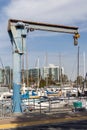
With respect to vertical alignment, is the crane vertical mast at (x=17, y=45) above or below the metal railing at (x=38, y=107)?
above

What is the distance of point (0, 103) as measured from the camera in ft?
86.6

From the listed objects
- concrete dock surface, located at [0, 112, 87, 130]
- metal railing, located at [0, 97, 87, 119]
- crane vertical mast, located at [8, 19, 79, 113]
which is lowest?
concrete dock surface, located at [0, 112, 87, 130]

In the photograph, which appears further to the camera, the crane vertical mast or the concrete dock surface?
the crane vertical mast

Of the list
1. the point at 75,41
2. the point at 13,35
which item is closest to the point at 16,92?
the point at 13,35

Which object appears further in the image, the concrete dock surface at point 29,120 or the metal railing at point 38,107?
the metal railing at point 38,107

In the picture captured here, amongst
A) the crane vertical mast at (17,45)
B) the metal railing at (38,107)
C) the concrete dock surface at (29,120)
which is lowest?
the concrete dock surface at (29,120)

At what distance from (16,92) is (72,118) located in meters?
4.59

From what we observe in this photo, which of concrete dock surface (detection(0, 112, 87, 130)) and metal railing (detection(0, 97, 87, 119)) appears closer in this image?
concrete dock surface (detection(0, 112, 87, 130))

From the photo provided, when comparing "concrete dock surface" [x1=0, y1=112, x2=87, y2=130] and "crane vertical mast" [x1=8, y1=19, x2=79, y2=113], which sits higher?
"crane vertical mast" [x1=8, y1=19, x2=79, y2=113]

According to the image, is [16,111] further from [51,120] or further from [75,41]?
[75,41]

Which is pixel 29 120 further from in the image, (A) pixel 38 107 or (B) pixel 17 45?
(A) pixel 38 107

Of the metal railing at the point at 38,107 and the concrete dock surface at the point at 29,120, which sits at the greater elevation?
the metal railing at the point at 38,107

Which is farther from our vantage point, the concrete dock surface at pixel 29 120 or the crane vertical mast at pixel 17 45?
the crane vertical mast at pixel 17 45

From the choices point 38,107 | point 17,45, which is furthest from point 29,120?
point 38,107
